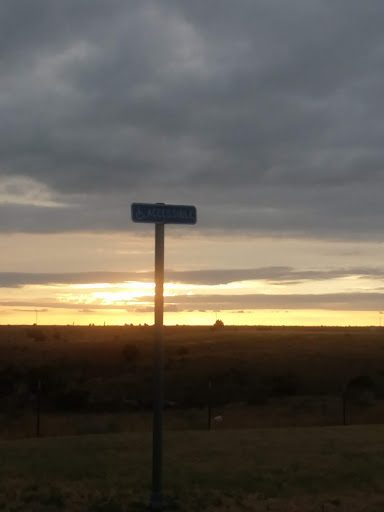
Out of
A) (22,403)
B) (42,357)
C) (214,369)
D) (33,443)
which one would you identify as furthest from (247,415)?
(42,357)

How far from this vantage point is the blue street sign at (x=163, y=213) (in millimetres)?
10578

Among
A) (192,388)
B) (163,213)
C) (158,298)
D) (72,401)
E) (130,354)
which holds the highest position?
(163,213)

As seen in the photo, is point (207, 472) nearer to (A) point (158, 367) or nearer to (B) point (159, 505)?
(B) point (159, 505)

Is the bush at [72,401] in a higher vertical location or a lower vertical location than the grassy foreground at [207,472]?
lower

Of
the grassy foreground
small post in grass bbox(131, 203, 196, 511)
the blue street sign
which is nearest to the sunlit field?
the grassy foreground

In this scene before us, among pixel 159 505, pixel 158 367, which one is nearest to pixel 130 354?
pixel 159 505

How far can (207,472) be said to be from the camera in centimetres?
1355

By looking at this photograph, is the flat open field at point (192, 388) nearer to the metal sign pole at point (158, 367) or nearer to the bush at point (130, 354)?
the bush at point (130, 354)

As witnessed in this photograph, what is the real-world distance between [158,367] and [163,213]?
200 cm

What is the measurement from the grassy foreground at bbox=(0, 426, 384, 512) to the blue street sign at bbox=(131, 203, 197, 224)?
12.5 feet

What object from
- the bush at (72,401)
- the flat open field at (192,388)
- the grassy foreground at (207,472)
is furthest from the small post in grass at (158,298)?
the bush at (72,401)

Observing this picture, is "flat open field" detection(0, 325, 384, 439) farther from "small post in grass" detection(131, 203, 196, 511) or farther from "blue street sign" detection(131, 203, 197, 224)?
"blue street sign" detection(131, 203, 197, 224)

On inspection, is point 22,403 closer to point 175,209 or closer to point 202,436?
point 202,436

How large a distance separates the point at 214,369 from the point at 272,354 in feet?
33.0
